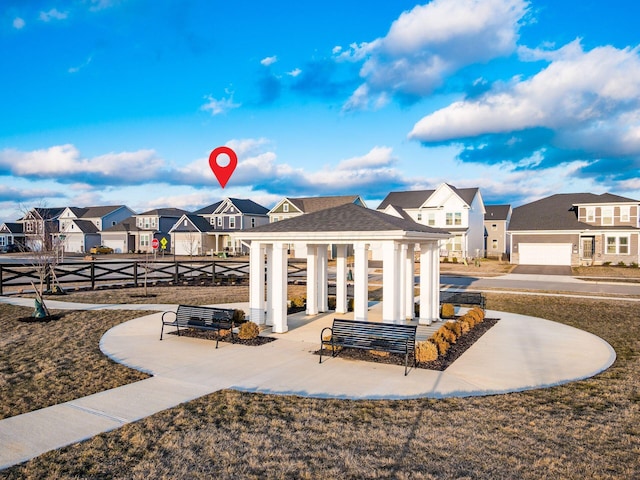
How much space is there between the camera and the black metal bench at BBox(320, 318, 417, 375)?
10.2 m

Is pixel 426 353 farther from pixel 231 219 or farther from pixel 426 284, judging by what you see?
pixel 231 219

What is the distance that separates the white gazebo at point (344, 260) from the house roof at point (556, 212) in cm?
3597

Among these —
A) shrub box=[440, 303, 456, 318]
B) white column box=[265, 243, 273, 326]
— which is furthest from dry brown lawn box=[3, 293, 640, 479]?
shrub box=[440, 303, 456, 318]

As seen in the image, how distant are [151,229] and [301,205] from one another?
24.4m

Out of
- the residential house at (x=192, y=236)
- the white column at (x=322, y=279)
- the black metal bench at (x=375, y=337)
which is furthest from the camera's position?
the residential house at (x=192, y=236)

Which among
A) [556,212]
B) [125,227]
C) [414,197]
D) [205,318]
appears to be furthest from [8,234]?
[556,212]

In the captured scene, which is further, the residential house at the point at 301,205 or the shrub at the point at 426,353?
the residential house at the point at 301,205

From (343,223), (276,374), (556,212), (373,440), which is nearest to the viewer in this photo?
(373,440)

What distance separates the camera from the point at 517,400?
26.5ft

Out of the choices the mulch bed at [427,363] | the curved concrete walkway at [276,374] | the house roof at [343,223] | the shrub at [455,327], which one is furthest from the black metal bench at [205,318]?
the shrub at [455,327]

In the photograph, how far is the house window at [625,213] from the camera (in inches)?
1751

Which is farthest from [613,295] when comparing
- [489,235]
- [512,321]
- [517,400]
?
[489,235]

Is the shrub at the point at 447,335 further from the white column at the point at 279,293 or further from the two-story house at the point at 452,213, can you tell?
the two-story house at the point at 452,213

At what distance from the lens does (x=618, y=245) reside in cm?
4409
